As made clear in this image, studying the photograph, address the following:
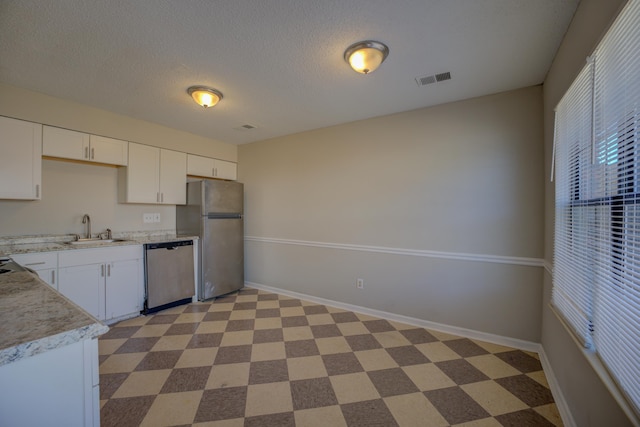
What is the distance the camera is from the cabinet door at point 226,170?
4.37 metres

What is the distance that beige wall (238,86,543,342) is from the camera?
8.11 ft

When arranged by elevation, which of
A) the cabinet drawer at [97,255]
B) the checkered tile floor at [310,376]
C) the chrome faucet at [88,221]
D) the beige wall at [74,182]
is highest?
the beige wall at [74,182]

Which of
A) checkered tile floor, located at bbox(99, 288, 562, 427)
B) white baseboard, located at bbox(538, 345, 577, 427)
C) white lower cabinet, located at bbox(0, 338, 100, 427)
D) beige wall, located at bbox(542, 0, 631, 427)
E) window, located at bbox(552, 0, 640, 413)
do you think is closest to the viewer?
white lower cabinet, located at bbox(0, 338, 100, 427)

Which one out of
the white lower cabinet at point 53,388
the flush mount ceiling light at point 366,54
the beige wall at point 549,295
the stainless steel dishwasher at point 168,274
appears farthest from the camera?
the stainless steel dishwasher at point 168,274

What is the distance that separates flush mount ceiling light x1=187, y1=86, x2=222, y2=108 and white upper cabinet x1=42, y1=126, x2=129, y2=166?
1407 mm

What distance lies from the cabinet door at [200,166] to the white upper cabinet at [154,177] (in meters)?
0.08

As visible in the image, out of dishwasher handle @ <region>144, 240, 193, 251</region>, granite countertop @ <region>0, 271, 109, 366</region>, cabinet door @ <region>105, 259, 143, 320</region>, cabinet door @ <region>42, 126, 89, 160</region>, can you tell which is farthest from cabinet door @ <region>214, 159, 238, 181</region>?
granite countertop @ <region>0, 271, 109, 366</region>

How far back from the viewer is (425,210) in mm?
2922

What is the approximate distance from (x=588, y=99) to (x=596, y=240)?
745 mm

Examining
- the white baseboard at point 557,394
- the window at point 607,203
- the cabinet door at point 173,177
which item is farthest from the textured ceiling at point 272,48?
the white baseboard at point 557,394

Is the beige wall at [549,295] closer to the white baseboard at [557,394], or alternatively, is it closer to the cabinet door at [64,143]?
the white baseboard at [557,394]

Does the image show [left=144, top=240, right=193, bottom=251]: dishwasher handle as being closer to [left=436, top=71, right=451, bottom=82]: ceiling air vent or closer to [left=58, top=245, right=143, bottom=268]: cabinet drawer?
[left=58, top=245, right=143, bottom=268]: cabinet drawer

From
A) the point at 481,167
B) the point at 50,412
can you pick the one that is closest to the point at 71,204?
the point at 50,412

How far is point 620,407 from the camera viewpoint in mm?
970
